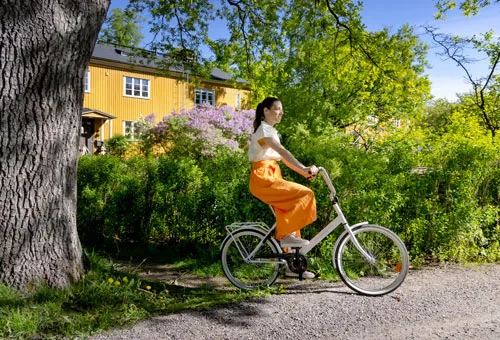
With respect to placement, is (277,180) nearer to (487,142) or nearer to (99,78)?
(487,142)

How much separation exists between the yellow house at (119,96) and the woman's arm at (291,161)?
23.6 metres

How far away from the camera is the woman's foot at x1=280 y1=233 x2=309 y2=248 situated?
461cm

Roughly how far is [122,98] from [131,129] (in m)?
2.72

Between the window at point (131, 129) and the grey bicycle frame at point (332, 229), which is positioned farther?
the window at point (131, 129)

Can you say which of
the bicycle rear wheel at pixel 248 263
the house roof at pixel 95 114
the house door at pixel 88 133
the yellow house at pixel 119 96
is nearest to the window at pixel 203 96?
the yellow house at pixel 119 96

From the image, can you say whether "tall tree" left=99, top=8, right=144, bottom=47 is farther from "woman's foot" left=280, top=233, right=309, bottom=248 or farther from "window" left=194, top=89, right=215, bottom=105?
"woman's foot" left=280, top=233, right=309, bottom=248

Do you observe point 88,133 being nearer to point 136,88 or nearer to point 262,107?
point 136,88

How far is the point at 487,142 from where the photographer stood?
6.30m

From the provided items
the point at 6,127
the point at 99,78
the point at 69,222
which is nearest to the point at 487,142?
the point at 69,222

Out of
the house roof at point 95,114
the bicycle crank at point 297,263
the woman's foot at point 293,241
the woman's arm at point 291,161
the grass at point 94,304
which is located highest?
the house roof at point 95,114

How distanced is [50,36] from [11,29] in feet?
1.05

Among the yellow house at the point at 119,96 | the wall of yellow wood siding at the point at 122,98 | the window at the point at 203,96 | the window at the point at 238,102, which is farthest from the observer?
the window at the point at 238,102

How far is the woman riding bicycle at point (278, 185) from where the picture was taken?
4.45 meters

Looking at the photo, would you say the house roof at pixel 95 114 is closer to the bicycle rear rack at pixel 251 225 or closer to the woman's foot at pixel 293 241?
the bicycle rear rack at pixel 251 225
